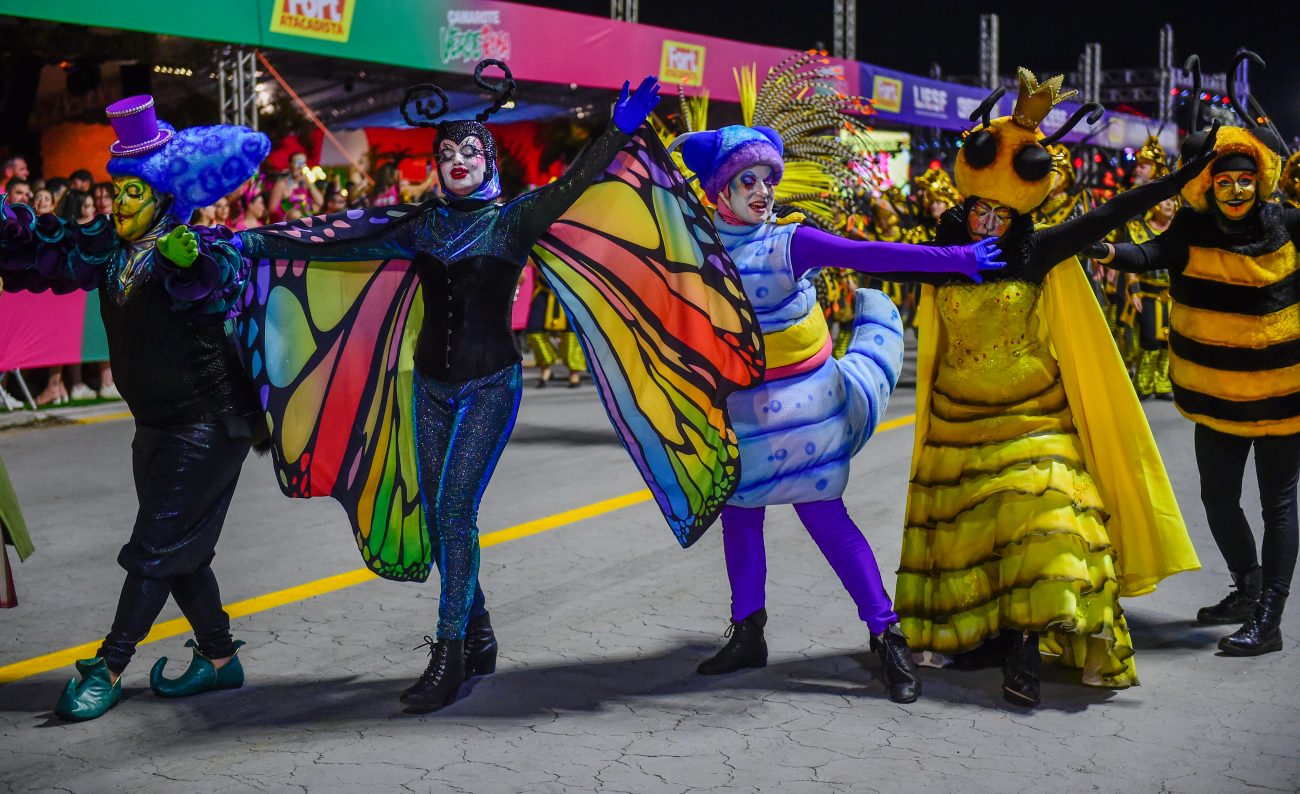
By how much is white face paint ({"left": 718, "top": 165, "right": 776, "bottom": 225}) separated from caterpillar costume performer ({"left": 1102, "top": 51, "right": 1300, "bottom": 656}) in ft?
4.14

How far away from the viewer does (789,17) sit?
1029 inches

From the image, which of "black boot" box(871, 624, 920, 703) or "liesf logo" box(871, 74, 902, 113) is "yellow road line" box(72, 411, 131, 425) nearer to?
"black boot" box(871, 624, 920, 703)

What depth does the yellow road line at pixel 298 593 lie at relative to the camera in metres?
4.81

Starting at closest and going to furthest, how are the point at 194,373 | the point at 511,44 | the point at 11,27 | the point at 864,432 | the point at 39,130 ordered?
the point at 194,373 < the point at 864,432 < the point at 11,27 < the point at 39,130 < the point at 511,44

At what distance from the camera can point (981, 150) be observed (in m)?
4.49

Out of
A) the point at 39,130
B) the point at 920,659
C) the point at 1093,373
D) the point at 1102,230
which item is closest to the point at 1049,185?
the point at 1102,230

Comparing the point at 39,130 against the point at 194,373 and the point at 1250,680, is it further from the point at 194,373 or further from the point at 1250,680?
the point at 1250,680

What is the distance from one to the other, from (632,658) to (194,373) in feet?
5.76

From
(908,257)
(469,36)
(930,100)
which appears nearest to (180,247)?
(908,257)

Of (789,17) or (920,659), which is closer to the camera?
(920,659)

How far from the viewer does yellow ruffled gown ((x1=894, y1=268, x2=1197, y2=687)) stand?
4.33 metres

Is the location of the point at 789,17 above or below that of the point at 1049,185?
above

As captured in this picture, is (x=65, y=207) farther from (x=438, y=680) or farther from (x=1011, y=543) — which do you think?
(x=1011, y=543)

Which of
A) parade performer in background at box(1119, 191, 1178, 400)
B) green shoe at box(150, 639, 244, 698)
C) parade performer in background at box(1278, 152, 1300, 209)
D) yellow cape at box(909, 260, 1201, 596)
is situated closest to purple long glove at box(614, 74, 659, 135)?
yellow cape at box(909, 260, 1201, 596)
